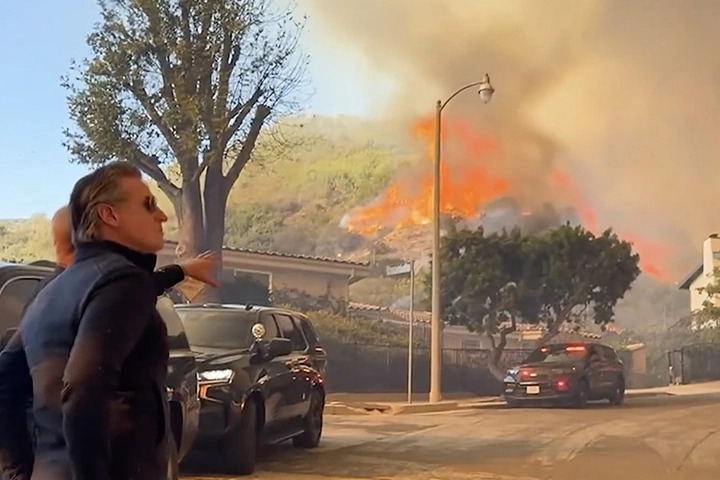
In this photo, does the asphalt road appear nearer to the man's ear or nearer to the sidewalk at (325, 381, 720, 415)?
the sidewalk at (325, 381, 720, 415)

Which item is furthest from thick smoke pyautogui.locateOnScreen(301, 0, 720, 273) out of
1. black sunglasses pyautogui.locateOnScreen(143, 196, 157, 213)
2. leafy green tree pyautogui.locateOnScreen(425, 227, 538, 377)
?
black sunglasses pyautogui.locateOnScreen(143, 196, 157, 213)

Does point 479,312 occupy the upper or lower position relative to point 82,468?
upper

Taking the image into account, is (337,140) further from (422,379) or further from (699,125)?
(699,125)

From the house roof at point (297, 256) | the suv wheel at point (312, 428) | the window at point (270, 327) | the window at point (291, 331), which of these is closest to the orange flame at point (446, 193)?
the house roof at point (297, 256)

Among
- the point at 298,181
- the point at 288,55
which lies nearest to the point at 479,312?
the point at 298,181

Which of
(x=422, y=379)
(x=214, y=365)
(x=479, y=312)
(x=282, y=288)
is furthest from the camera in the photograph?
(x=479, y=312)

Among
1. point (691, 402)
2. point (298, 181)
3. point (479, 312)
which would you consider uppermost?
point (298, 181)

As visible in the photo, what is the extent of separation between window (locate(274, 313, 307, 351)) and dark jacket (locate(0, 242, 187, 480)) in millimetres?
6174

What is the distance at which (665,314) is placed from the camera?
13.9m

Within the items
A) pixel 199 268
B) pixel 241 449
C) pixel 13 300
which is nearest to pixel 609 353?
pixel 241 449

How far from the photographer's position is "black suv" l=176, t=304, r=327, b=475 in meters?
6.90

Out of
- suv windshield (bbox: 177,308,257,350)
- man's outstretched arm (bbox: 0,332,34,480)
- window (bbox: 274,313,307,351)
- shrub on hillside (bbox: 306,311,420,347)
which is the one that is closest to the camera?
man's outstretched arm (bbox: 0,332,34,480)

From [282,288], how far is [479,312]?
3405 millimetres

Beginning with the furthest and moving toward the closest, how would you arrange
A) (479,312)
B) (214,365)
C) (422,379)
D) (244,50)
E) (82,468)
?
(479,312) → (422,379) → (244,50) → (214,365) → (82,468)
